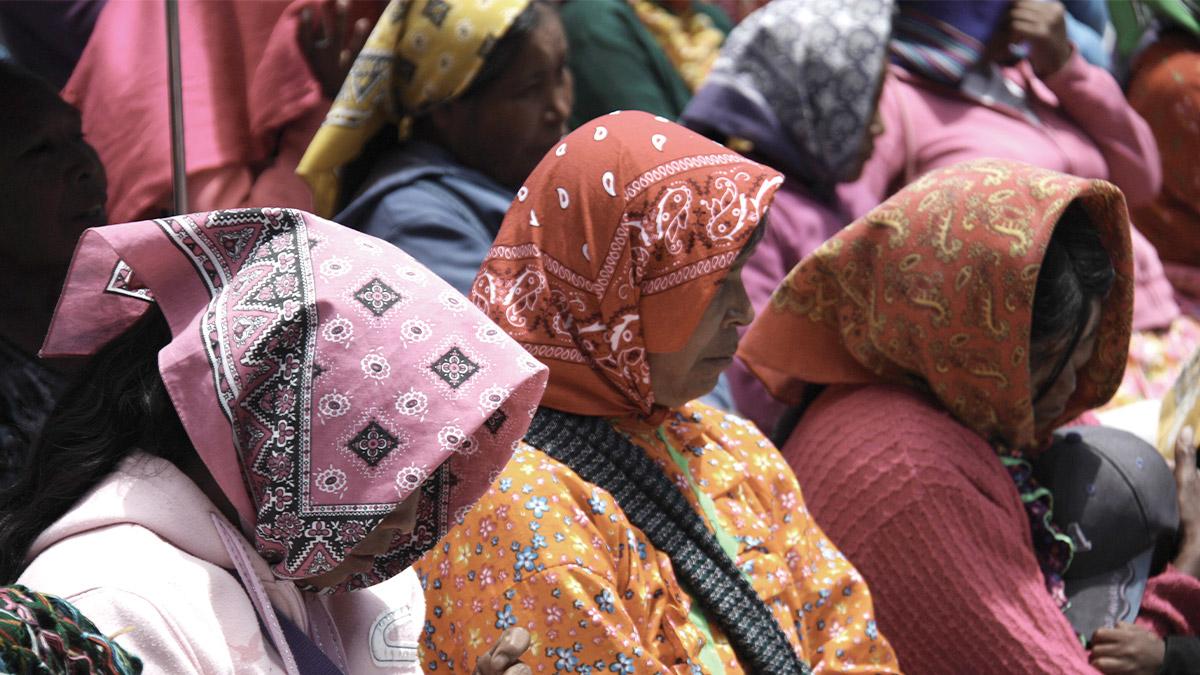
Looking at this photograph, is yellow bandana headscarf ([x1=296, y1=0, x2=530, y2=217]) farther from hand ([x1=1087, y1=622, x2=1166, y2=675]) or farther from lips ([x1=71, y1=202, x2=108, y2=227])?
hand ([x1=1087, y1=622, x2=1166, y2=675])

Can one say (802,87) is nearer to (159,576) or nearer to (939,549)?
(939,549)

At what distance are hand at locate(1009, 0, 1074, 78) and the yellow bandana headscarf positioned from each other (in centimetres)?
185

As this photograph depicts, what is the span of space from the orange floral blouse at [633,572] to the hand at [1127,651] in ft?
1.72

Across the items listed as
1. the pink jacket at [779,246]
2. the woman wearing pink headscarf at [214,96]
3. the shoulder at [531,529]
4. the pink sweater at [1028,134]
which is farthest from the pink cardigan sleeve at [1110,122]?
the shoulder at [531,529]

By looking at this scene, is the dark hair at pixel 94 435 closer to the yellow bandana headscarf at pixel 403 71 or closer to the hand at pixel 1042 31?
the yellow bandana headscarf at pixel 403 71

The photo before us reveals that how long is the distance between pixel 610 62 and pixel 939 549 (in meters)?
1.84

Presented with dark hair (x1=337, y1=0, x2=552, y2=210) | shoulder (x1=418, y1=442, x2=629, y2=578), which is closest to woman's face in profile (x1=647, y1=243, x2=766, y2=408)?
shoulder (x1=418, y1=442, x2=629, y2=578)

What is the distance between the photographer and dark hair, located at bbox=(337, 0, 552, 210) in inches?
129

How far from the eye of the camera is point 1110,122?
4.68 m

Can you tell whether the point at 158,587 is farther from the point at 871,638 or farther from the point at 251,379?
the point at 871,638

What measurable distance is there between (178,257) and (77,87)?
915 mm

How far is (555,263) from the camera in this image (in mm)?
2354

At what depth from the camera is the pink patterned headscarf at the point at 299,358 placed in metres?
1.68

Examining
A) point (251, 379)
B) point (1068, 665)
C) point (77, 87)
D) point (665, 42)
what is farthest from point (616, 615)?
point (665, 42)
